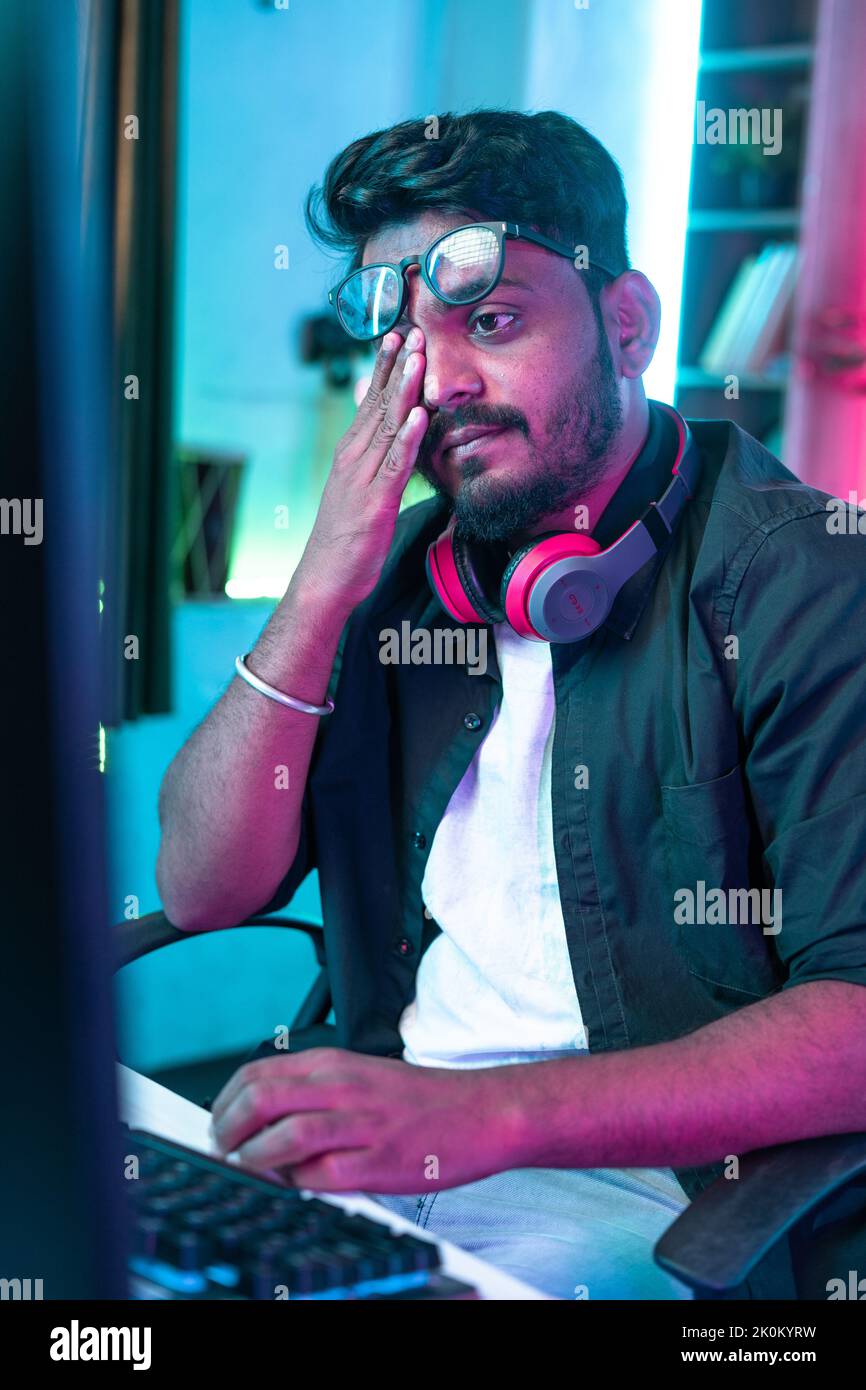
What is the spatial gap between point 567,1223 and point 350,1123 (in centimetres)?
43

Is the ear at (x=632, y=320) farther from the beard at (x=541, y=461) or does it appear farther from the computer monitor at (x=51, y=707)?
the computer monitor at (x=51, y=707)

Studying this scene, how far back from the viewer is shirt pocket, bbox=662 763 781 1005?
1077 millimetres

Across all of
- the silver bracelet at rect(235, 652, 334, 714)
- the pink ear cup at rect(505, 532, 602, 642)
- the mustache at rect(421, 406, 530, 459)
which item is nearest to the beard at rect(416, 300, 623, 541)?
the mustache at rect(421, 406, 530, 459)

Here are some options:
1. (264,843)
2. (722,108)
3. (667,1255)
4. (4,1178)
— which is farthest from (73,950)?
(722,108)

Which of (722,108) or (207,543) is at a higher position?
(722,108)

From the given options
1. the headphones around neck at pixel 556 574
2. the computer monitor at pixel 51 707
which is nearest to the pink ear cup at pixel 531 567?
the headphones around neck at pixel 556 574

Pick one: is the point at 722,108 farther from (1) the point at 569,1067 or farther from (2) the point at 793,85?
(1) the point at 569,1067

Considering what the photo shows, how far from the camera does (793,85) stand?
9.91ft

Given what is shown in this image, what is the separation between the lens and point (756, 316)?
2949mm

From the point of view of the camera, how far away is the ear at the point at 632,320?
49.8 inches

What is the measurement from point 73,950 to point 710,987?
865 millimetres

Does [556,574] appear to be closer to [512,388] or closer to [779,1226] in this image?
[512,388]

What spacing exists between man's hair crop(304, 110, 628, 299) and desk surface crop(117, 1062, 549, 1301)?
83cm

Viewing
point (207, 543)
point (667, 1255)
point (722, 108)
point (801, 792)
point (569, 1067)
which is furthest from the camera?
point (722, 108)
